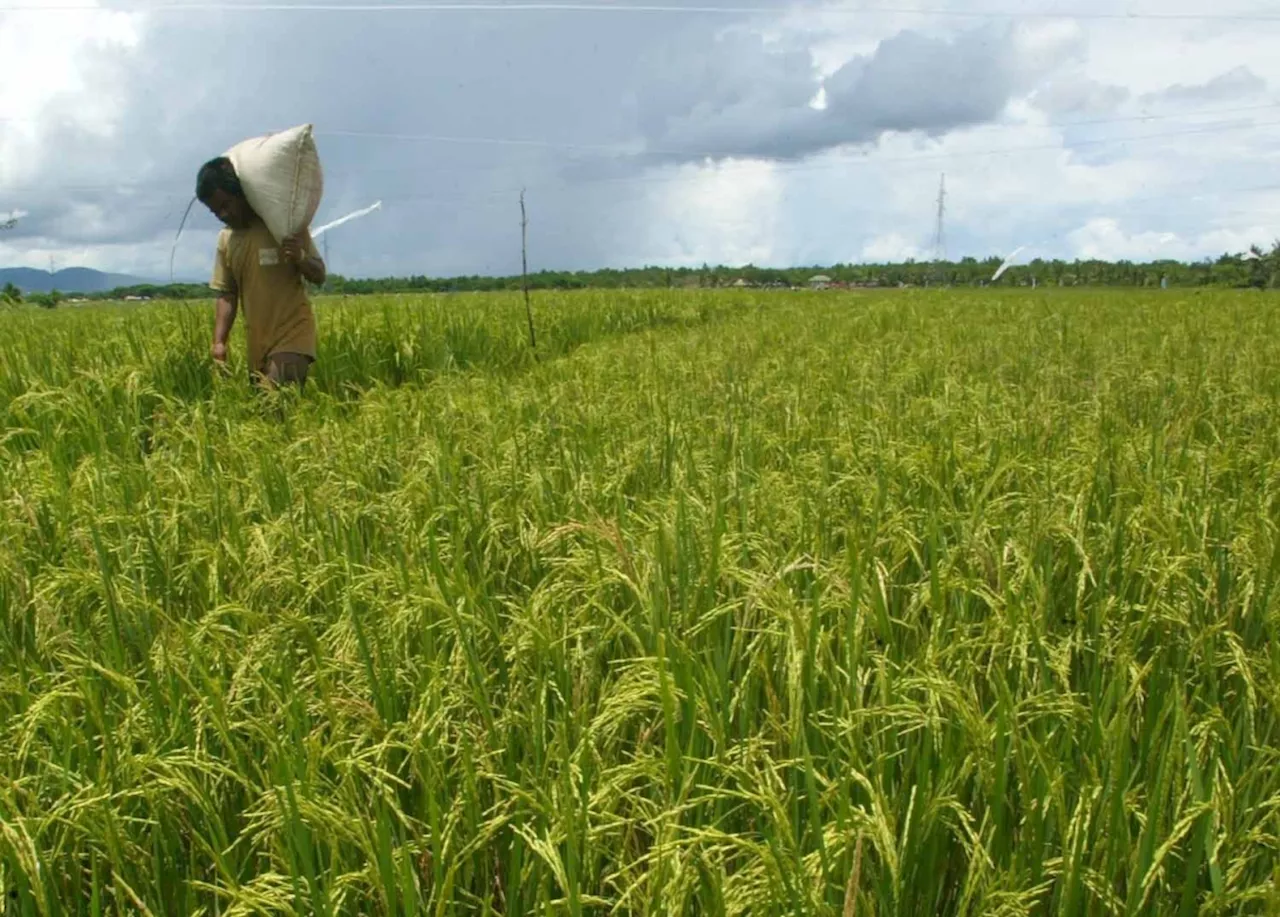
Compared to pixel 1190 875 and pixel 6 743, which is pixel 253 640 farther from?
pixel 1190 875

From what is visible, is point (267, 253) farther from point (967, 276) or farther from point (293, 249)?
point (967, 276)

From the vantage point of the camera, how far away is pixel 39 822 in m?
1.15

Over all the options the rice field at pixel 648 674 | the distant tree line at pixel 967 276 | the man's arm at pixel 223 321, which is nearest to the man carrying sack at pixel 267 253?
the man's arm at pixel 223 321

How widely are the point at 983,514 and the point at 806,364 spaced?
3.55m

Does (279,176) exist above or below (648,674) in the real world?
above

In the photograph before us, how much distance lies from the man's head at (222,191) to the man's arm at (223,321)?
43 cm

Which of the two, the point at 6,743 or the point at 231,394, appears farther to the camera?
the point at 231,394

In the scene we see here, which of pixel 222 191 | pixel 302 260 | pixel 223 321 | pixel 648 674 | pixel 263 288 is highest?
pixel 222 191

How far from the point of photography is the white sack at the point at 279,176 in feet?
13.6

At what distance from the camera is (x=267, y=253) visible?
438cm

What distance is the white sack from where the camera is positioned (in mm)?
4160

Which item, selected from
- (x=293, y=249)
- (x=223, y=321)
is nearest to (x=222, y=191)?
(x=293, y=249)

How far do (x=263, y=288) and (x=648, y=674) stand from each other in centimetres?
377

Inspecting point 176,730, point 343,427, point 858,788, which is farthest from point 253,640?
point 343,427
